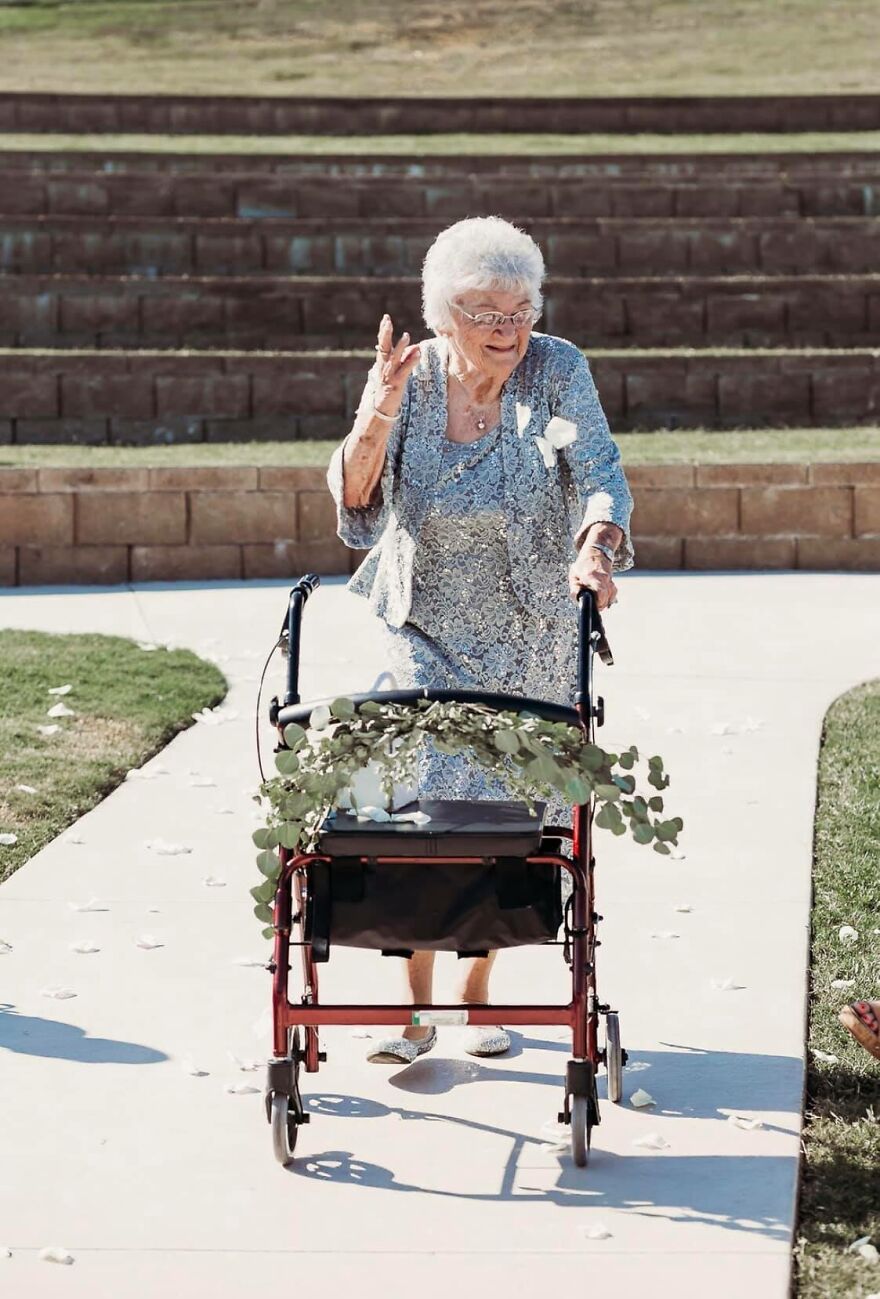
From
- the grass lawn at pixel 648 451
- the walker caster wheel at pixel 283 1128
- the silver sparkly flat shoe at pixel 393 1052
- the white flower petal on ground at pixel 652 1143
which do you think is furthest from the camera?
the grass lawn at pixel 648 451

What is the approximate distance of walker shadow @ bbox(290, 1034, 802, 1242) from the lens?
3.39 meters

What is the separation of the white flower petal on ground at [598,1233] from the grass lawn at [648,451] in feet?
23.6

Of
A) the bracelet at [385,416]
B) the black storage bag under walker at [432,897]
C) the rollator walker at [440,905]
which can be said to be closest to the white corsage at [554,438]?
the bracelet at [385,416]

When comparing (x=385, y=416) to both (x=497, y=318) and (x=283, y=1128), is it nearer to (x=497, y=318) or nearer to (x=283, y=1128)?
(x=497, y=318)

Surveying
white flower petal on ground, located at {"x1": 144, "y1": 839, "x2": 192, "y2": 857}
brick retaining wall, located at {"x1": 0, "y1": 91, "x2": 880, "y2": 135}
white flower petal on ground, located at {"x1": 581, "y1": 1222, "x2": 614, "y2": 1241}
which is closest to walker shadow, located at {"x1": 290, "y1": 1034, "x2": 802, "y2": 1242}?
white flower petal on ground, located at {"x1": 581, "y1": 1222, "x2": 614, "y2": 1241}

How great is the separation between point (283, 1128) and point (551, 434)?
4.65 ft

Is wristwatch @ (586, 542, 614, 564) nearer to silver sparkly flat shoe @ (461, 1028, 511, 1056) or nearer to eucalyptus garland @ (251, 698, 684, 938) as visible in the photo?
eucalyptus garland @ (251, 698, 684, 938)

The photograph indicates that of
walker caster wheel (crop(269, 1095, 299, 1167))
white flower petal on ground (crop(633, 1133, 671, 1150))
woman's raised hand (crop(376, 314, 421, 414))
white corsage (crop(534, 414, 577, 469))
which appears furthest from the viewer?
white corsage (crop(534, 414, 577, 469))

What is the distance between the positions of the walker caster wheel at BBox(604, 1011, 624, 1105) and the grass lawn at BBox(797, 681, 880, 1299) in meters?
0.36

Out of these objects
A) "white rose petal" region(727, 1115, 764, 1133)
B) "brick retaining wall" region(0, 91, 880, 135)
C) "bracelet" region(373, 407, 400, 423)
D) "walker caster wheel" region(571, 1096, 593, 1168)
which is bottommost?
"white rose petal" region(727, 1115, 764, 1133)

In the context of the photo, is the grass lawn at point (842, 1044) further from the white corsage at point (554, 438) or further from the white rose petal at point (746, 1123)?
the white corsage at point (554, 438)

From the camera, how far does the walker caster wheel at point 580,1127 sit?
3500 mm

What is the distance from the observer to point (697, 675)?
795cm

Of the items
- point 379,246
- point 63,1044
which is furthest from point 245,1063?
point 379,246
